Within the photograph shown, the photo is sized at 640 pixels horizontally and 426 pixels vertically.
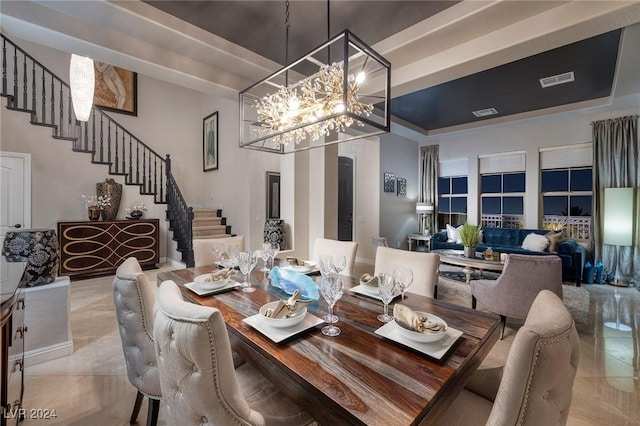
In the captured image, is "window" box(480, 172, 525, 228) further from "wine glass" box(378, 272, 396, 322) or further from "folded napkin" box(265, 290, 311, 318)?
"folded napkin" box(265, 290, 311, 318)

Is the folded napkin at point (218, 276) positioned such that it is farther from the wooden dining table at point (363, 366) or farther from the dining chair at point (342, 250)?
the dining chair at point (342, 250)

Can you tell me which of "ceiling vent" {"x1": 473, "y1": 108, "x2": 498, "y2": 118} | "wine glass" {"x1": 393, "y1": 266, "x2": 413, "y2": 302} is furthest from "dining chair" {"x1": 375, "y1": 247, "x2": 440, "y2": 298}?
"ceiling vent" {"x1": 473, "y1": 108, "x2": 498, "y2": 118}

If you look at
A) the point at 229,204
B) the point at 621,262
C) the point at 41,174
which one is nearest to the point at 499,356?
the point at 621,262

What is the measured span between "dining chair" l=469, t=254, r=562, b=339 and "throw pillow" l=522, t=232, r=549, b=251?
2.64 metres

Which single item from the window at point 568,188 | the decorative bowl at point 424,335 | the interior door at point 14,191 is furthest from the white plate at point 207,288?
the window at point 568,188

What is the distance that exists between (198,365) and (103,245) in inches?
211

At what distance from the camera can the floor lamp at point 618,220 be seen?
4242 mm

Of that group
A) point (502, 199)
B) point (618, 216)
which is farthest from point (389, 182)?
point (618, 216)

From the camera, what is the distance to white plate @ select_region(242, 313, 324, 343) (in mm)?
1131

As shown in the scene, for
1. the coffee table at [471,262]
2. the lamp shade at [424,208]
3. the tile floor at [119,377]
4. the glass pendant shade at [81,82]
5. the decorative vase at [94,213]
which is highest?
the glass pendant shade at [81,82]

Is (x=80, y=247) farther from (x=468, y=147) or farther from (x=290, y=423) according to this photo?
(x=468, y=147)

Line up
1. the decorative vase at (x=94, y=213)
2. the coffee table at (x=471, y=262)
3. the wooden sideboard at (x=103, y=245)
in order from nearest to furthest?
the coffee table at (x=471, y=262), the wooden sideboard at (x=103, y=245), the decorative vase at (x=94, y=213)

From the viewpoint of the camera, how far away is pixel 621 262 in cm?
445

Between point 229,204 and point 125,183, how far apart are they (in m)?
1.99
